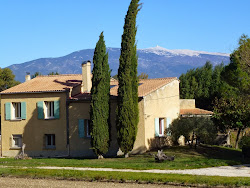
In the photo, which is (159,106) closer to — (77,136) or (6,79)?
(77,136)

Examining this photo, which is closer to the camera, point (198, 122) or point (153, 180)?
point (153, 180)

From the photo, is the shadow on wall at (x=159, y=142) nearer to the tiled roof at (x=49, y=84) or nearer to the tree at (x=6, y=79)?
the tiled roof at (x=49, y=84)

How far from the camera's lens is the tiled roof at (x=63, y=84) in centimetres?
3378

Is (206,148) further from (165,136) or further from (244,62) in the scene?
(244,62)

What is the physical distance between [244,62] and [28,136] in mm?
17456

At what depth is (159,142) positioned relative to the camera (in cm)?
3312

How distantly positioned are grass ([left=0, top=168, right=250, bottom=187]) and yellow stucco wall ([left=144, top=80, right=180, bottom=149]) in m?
11.7

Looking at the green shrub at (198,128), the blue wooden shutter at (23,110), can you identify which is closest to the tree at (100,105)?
the green shrub at (198,128)

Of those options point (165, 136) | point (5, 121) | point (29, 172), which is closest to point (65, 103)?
point (5, 121)

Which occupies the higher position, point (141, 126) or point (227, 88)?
point (227, 88)

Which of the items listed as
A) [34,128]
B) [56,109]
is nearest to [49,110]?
[56,109]

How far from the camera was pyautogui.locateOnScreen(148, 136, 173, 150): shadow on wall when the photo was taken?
106ft

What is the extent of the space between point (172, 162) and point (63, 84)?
13.8m

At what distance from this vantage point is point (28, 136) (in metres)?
34.7
